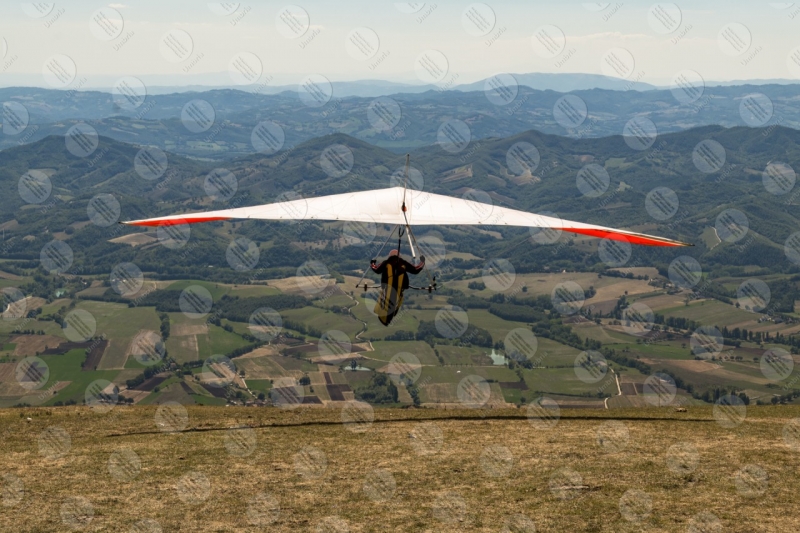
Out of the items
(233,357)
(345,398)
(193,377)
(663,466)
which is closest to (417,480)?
(663,466)

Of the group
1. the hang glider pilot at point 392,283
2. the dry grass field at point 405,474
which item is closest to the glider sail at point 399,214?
the hang glider pilot at point 392,283

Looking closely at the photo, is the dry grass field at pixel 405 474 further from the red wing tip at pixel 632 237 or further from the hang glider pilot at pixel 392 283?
the red wing tip at pixel 632 237

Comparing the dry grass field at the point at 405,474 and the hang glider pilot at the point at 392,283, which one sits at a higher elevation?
the hang glider pilot at the point at 392,283

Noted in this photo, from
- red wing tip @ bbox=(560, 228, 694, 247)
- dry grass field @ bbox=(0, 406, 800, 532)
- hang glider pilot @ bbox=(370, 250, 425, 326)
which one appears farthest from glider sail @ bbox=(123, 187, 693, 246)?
dry grass field @ bbox=(0, 406, 800, 532)

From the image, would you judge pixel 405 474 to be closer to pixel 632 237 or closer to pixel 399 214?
pixel 399 214

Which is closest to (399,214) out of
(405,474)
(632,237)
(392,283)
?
(392,283)

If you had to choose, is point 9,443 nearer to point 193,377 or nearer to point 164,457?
point 164,457

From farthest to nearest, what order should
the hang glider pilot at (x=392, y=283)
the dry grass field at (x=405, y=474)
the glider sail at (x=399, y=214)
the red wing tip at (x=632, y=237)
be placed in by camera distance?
the hang glider pilot at (x=392, y=283) < the glider sail at (x=399, y=214) < the red wing tip at (x=632, y=237) < the dry grass field at (x=405, y=474)
